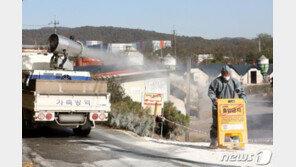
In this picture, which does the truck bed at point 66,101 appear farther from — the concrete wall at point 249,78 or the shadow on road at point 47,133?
the concrete wall at point 249,78

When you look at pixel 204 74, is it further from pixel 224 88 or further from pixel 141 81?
pixel 224 88

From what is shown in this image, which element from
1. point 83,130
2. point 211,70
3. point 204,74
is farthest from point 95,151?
point 211,70

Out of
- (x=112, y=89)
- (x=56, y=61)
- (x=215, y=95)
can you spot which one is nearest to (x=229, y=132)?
(x=215, y=95)

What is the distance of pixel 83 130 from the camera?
13.8m

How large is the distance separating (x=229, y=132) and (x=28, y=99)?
19.3ft

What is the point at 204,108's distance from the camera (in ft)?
191

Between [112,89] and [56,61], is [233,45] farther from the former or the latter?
[56,61]

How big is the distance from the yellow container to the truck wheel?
456 cm

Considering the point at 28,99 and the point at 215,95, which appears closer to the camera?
the point at 215,95

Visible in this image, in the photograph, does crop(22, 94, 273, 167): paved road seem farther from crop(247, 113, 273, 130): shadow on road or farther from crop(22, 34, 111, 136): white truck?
crop(247, 113, 273, 130): shadow on road

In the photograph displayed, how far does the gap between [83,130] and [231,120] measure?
511 cm

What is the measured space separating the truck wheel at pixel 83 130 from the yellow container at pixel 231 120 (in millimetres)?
4556

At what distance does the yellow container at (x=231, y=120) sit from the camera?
1055 centimetres

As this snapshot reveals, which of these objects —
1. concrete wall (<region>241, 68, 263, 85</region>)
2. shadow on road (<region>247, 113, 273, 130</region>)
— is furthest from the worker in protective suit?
concrete wall (<region>241, 68, 263, 85</region>)
